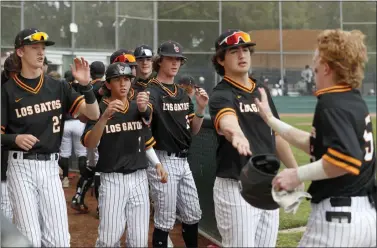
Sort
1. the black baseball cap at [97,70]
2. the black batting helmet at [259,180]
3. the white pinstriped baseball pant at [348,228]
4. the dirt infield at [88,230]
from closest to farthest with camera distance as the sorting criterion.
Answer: the white pinstriped baseball pant at [348,228]
the black batting helmet at [259,180]
the dirt infield at [88,230]
the black baseball cap at [97,70]

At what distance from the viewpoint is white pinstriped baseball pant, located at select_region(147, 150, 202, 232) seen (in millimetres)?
6175

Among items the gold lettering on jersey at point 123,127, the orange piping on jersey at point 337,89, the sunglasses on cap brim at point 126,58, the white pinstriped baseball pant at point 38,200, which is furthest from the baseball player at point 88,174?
the orange piping on jersey at point 337,89

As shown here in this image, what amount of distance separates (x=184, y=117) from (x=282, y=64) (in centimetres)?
2170

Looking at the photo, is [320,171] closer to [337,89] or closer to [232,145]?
[337,89]

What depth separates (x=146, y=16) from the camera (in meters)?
24.4

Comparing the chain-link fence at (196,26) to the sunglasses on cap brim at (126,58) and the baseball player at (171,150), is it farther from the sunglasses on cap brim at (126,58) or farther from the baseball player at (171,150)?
the baseball player at (171,150)

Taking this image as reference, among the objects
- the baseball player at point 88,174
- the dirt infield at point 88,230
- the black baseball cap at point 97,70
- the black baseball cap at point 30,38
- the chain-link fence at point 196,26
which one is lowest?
the dirt infield at point 88,230

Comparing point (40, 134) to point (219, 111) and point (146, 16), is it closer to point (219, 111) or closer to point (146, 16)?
point (219, 111)

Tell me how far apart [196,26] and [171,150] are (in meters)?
19.9

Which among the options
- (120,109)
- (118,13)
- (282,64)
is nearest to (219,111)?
(120,109)

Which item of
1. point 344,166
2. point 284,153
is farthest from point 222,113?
point 344,166

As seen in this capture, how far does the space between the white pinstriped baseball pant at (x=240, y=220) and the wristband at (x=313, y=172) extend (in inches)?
34.1

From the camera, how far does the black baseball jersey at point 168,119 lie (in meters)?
6.27

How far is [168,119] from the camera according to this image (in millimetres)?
6320
